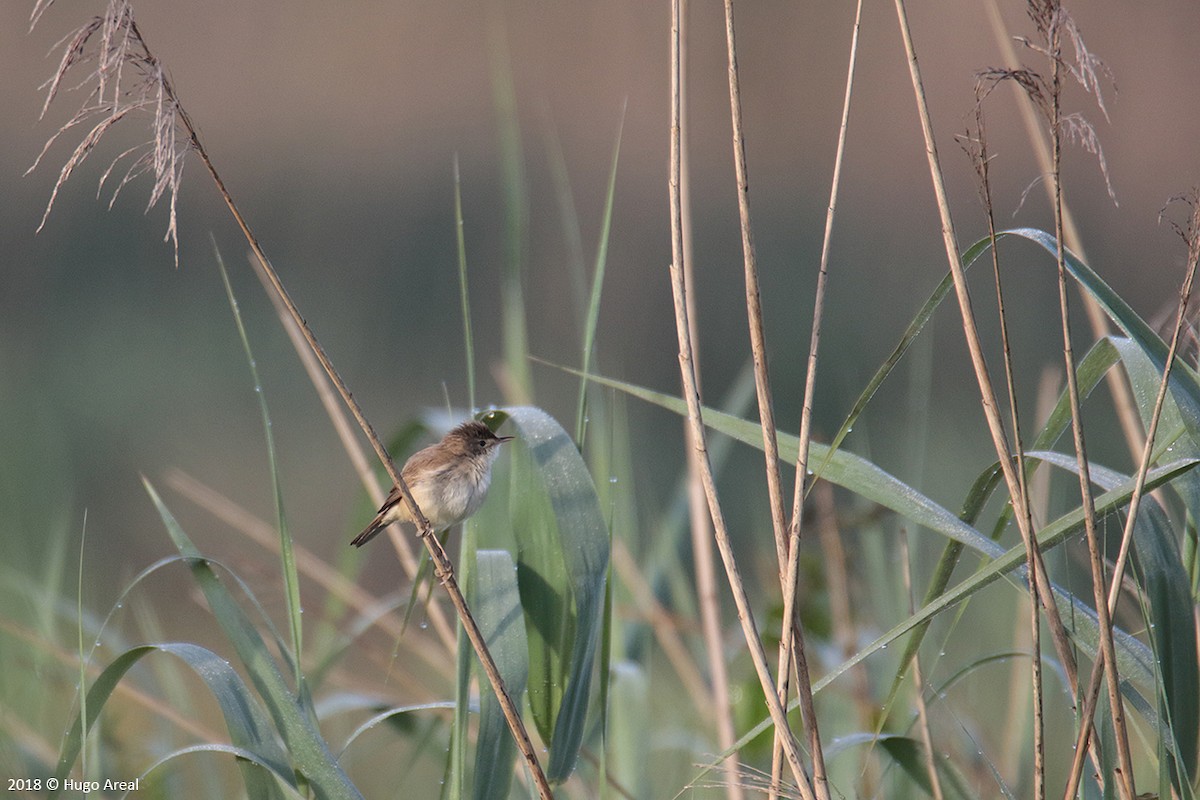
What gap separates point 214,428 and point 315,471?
736 mm

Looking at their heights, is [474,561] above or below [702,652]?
above

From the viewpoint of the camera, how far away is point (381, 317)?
7.12 meters

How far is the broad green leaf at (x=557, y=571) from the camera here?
1529 mm

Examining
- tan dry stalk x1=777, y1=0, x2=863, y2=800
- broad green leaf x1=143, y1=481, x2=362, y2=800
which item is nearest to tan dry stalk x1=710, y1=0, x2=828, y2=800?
tan dry stalk x1=777, y1=0, x2=863, y2=800

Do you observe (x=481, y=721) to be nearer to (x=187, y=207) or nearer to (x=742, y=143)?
(x=742, y=143)

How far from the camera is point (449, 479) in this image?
8.87 ft

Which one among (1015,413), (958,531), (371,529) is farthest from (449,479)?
(1015,413)

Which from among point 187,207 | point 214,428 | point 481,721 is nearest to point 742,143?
point 481,721

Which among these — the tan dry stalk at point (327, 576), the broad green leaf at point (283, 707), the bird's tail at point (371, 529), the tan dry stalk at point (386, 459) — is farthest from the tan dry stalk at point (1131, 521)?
the bird's tail at point (371, 529)

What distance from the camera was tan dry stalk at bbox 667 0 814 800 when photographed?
1.30 meters

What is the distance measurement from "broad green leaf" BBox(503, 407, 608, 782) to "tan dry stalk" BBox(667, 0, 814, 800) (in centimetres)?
22

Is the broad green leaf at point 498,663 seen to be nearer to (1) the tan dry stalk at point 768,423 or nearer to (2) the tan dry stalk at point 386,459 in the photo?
(2) the tan dry stalk at point 386,459

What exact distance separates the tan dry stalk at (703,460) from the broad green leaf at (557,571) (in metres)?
0.22

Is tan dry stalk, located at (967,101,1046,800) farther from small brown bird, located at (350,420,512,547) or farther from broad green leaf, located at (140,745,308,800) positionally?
small brown bird, located at (350,420,512,547)
